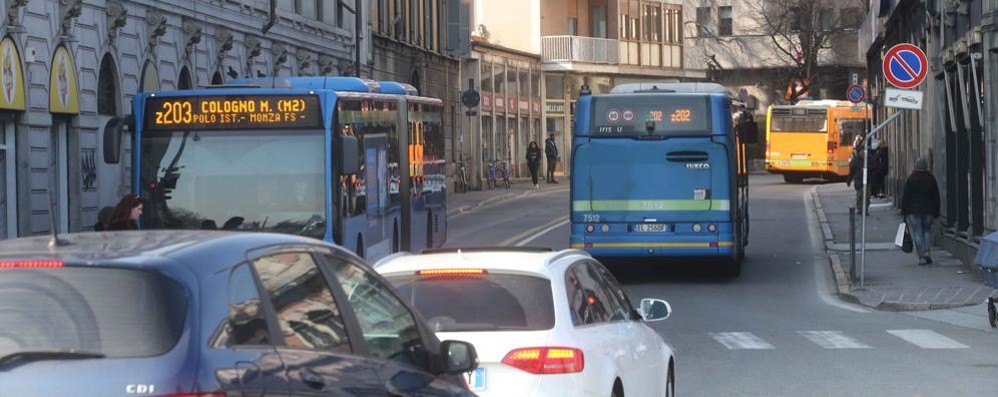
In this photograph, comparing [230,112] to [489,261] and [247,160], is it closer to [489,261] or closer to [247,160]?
[247,160]

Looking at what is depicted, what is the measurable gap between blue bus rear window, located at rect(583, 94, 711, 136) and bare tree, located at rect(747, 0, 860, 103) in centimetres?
5434

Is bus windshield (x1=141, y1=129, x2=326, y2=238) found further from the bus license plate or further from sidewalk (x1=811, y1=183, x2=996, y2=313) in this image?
sidewalk (x1=811, y1=183, x2=996, y2=313)

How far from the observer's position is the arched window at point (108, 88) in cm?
2750

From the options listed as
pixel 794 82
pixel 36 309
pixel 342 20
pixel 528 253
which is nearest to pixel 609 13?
pixel 794 82

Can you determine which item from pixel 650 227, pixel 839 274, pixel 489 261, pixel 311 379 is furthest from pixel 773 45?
pixel 311 379

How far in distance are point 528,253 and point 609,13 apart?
6362 centimetres

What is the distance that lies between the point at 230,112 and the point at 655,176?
7.45 m

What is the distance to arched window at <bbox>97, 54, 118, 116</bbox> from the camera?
27.5m

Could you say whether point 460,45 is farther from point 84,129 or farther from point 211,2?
point 84,129

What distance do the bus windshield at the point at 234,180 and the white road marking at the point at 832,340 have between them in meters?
5.27

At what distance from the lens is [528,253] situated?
9.24 metres

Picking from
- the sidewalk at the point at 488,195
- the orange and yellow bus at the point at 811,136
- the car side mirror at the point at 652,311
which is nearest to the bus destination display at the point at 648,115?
the car side mirror at the point at 652,311

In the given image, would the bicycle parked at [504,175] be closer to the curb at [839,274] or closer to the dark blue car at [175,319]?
the curb at [839,274]

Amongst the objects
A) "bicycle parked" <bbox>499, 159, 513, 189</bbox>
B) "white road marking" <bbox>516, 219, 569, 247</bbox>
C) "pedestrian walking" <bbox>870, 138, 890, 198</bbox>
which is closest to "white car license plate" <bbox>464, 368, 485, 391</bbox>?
"white road marking" <bbox>516, 219, 569, 247</bbox>
